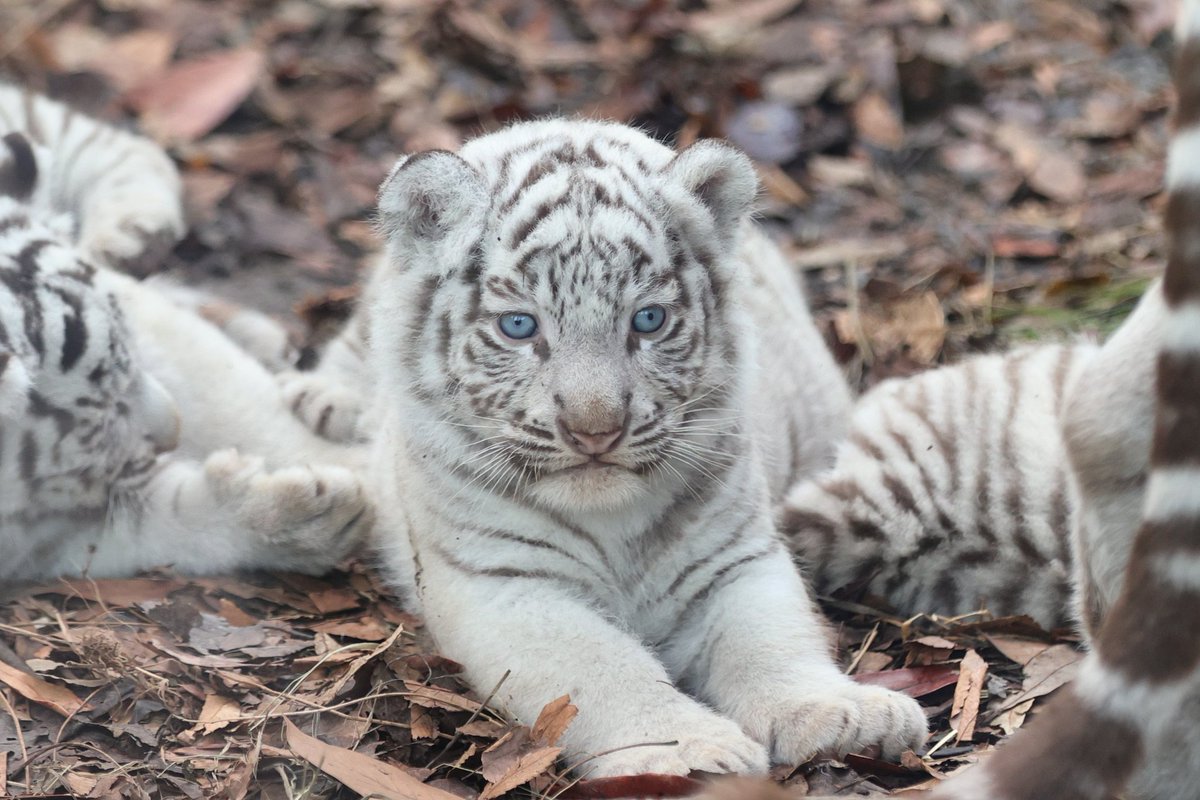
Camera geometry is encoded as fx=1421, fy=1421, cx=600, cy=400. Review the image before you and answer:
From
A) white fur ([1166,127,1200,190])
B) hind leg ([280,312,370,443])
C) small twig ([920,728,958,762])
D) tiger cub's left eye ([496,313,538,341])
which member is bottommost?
small twig ([920,728,958,762])

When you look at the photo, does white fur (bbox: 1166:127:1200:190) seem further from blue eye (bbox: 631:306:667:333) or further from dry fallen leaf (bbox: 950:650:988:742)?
dry fallen leaf (bbox: 950:650:988:742)

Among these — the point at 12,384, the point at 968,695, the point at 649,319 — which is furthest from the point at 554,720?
the point at 12,384

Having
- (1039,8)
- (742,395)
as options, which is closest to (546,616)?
(742,395)

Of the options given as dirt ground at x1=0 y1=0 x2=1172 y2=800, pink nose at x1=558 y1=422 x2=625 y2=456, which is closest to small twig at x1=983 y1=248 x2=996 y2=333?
dirt ground at x1=0 y1=0 x2=1172 y2=800

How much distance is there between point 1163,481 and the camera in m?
2.10

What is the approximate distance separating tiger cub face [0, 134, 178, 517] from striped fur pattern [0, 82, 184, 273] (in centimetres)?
112

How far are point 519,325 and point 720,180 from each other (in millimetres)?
601

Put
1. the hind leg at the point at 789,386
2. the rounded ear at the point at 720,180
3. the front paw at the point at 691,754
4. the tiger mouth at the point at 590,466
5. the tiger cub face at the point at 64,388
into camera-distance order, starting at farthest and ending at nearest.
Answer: the hind leg at the point at 789,386 → the tiger cub face at the point at 64,388 → the rounded ear at the point at 720,180 → the tiger mouth at the point at 590,466 → the front paw at the point at 691,754

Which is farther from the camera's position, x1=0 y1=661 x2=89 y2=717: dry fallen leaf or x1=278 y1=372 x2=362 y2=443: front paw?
x1=278 y1=372 x2=362 y2=443: front paw

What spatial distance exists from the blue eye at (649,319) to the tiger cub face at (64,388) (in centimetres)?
143

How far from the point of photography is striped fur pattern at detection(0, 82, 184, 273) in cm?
507

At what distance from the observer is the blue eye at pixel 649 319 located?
304cm

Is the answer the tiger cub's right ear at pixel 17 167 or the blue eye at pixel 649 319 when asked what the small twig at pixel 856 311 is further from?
the tiger cub's right ear at pixel 17 167

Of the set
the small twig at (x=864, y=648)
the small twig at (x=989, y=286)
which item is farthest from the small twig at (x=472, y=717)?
the small twig at (x=989, y=286)
